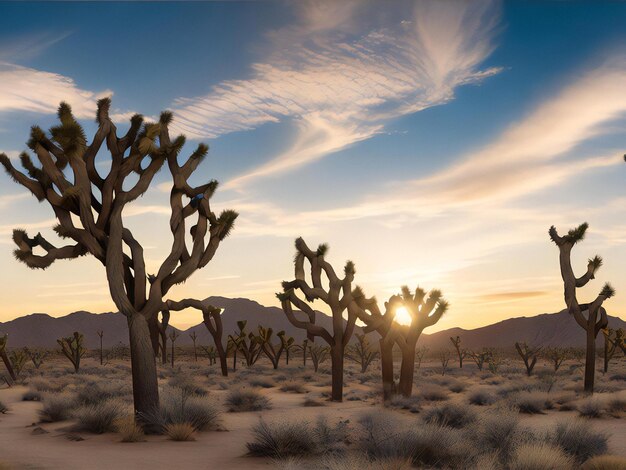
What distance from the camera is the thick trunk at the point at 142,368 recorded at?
14.3m

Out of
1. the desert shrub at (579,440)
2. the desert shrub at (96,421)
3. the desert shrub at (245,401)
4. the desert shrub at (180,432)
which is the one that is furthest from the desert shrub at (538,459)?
the desert shrub at (245,401)

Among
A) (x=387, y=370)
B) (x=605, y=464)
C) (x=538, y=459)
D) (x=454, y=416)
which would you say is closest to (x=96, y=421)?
(x=454, y=416)

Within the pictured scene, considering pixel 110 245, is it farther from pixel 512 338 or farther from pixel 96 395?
pixel 512 338

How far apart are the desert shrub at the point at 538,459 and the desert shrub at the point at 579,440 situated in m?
1.32

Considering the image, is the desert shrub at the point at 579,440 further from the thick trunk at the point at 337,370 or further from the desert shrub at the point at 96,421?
the thick trunk at the point at 337,370

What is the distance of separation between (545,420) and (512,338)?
150625mm

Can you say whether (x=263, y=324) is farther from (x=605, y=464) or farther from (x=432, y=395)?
(x=605, y=464)

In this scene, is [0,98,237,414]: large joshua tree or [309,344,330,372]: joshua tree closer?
[0,98,237,414]: large joshua tree

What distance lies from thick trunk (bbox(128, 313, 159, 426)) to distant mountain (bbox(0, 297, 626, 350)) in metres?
142

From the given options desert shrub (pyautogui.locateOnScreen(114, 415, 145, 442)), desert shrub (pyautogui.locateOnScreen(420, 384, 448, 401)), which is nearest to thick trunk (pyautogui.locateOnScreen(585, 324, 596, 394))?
desert shrub (pyautogui.locateOnScreen(420, 384, 448, 401))

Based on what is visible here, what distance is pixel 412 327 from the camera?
23469 millimetres

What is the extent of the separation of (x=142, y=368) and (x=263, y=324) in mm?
169967

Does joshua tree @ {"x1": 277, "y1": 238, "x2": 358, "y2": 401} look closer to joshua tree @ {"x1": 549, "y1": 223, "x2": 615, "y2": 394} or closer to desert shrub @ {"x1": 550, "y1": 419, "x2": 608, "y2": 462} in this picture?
joshua tree @ {"x1": 549, "y1": 223, "x2": 615, "y2": 394}

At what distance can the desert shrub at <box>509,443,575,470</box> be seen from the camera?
28.2ft
